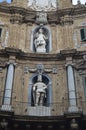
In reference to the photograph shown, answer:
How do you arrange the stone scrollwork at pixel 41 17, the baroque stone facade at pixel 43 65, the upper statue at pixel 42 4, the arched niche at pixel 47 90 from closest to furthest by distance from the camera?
the baroque stone facade at pixel 43 65, the arched niche at pixel 47 90, the stone scrollwork at pixel 41 17, the upper statue at pixel 42 4

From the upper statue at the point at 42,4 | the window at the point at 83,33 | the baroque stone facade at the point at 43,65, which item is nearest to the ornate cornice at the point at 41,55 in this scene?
the baroque stone facade at the point at 43,65

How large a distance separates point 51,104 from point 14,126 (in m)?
2.46

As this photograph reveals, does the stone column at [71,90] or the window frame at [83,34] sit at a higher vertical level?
the window frame at [83,34]

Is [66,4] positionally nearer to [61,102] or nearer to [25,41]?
[25,41]

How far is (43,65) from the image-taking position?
52.7ft

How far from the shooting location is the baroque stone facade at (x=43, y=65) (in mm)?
12914

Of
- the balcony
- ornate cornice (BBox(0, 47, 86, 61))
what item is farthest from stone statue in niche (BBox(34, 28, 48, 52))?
the balcony

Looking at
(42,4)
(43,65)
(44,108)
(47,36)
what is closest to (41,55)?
(43,65)

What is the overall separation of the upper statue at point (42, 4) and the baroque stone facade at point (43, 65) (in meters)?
0.13

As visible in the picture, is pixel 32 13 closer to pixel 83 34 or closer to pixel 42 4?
pixel 42 4

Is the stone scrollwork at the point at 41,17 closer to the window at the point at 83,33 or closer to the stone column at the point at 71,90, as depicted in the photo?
the window at the point at 83,33

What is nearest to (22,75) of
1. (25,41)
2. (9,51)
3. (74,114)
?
(9,51)

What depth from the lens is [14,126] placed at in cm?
1282

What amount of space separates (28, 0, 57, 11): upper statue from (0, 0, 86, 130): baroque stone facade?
0.44 ft
